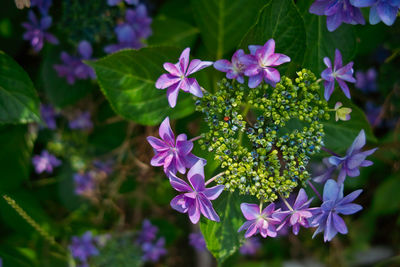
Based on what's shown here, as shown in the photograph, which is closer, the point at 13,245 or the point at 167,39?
the point at 167,39

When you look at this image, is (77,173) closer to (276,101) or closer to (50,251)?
(50,251)

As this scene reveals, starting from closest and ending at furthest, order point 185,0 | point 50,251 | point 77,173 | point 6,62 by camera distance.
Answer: point 6,62, point 185,0, point 50,251, point 77,173

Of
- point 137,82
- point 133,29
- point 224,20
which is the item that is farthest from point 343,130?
point 133,29

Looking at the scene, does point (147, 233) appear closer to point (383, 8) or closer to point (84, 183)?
point (84, 183)

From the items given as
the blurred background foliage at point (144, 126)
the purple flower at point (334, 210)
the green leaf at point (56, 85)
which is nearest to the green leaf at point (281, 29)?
the blurred background foliage at point (144, 126)

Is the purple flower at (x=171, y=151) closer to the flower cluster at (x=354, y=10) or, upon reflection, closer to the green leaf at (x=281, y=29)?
the green leaf at (x=281, y=29)

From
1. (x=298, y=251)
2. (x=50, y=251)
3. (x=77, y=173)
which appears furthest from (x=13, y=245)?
(x=298, y=251)
